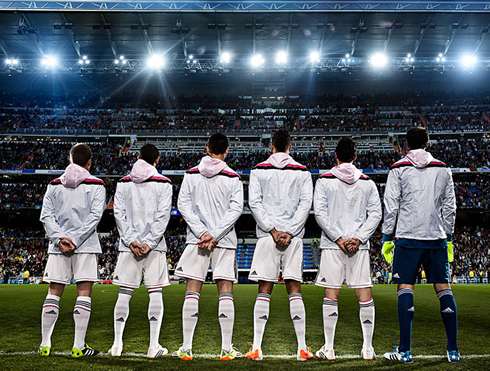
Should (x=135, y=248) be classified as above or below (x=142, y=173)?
below

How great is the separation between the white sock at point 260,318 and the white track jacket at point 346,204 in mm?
1017

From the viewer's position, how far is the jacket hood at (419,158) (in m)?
5.30

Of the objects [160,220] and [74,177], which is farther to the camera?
[74,177]

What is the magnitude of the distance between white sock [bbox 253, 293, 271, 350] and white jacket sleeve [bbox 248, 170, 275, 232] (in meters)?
0.86

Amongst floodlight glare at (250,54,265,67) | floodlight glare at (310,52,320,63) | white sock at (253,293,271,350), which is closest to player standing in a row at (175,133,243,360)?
white sock at (253,293,271,350)

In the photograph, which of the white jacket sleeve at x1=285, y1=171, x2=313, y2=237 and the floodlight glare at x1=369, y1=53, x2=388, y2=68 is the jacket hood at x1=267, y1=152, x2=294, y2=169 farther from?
the floodlight glare at x1=369, y1=53, x2=388, y2=68

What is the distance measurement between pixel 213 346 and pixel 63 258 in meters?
2.45

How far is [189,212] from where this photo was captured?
5.42 m

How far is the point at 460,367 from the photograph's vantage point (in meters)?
4.53

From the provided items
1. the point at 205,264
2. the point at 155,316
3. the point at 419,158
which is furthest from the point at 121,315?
the point at 419,158

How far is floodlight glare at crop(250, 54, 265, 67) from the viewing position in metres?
42.5

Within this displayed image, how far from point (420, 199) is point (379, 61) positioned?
41.0m

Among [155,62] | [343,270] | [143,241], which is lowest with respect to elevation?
[343,270]

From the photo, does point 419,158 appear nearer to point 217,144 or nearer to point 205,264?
point 217,144
